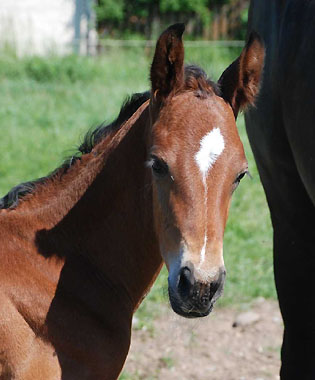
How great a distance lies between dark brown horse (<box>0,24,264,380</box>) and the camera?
2.62 meters

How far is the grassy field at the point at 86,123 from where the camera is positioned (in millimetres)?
5668

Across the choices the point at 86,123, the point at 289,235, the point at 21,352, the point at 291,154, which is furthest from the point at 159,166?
the point at 86,123

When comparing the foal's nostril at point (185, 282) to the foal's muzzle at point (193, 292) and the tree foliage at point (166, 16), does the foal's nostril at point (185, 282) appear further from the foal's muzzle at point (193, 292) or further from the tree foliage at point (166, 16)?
the tree foliage at point (166, 16)

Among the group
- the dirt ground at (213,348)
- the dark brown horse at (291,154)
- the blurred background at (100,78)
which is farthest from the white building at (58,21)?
the dark brown horse at (291,154)

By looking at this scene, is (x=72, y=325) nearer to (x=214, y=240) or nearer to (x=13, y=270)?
(x=13, y=270)

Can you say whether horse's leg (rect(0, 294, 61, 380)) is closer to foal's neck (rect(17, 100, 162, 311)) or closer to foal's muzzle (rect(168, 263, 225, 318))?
foal's neck (rect(17, 100, 162, 311))

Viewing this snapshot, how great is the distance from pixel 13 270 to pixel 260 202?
460 centimetres

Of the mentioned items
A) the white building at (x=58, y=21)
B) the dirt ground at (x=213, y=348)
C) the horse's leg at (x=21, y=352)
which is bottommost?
the white building at (x=58, y=21)

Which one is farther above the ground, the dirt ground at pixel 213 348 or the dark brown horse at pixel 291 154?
the dark brown horse at pixel 291 154

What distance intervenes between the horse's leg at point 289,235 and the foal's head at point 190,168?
656mm

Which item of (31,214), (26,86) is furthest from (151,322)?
(26,86)

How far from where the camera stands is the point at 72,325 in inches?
112

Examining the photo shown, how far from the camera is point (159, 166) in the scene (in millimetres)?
2686

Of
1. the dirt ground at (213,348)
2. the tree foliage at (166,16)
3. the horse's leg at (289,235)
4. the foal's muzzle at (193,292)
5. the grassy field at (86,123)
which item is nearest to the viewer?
the foal's muzzle at (193,292)
